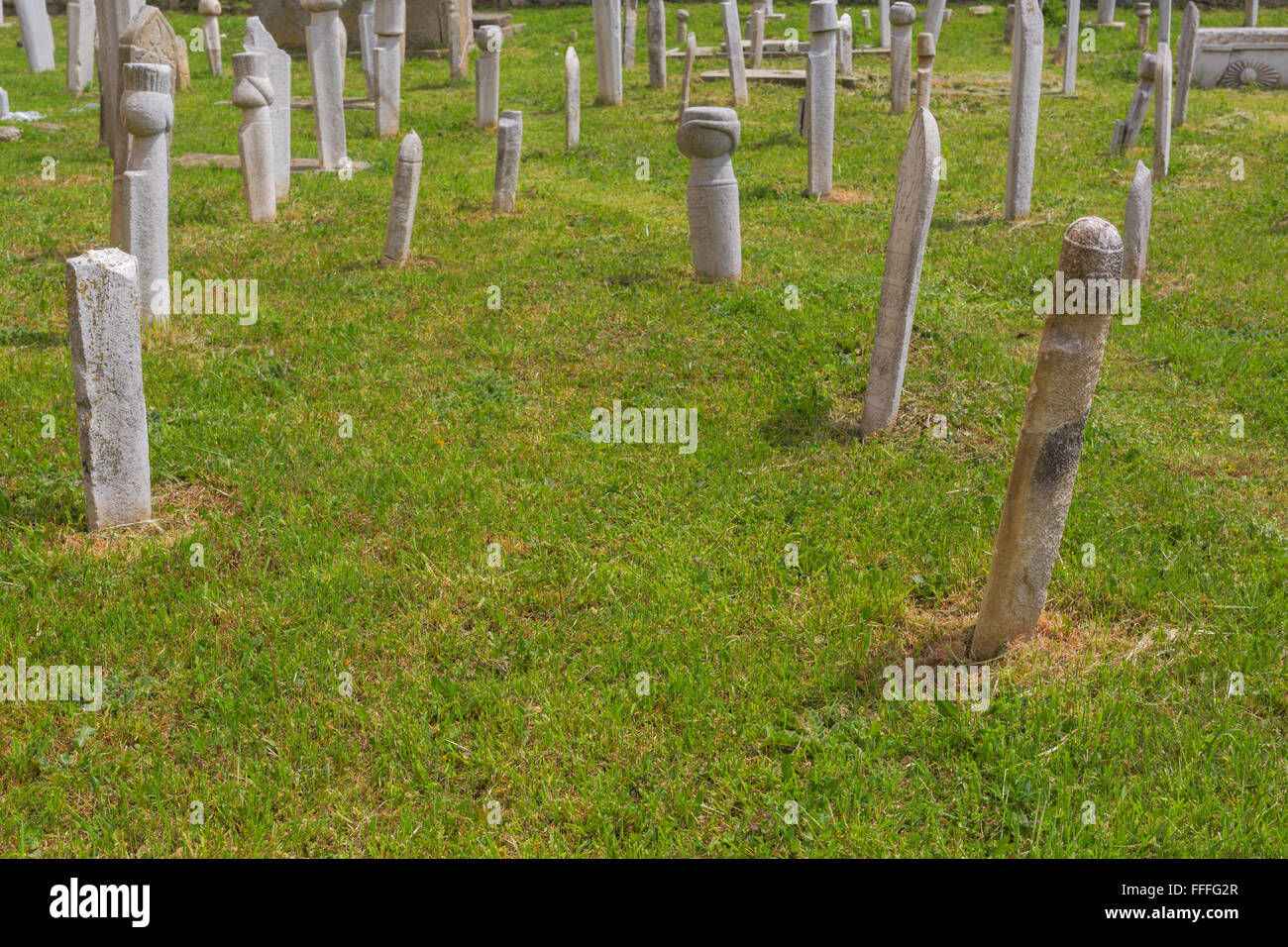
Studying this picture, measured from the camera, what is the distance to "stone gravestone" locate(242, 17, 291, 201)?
12250 mm

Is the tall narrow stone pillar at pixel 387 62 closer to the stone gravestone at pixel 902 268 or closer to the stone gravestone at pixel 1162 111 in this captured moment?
the stone gravestone at pixel 1162 111

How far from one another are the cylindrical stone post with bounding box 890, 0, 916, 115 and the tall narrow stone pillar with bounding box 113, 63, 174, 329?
33.1ft

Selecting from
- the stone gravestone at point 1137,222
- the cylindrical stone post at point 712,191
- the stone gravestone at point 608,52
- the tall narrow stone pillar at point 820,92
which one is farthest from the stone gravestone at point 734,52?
the stone gravestone at point 1137,222

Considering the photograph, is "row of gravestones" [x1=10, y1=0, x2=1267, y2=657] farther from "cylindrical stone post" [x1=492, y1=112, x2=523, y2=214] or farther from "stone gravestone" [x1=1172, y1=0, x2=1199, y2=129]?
"stone gravestone" [x1=1172, y1=0, x2=1199, y2=129]

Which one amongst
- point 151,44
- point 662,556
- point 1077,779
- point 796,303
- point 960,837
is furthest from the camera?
point 151,44

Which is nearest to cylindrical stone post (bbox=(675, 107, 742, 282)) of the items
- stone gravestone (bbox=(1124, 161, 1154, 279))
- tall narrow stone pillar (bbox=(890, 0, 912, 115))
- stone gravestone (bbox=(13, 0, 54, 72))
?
stone gravestone (bbox=(1124, 161, 1154, 279))

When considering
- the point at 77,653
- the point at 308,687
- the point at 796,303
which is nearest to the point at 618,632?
the point at 308,687

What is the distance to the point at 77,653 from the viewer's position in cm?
458

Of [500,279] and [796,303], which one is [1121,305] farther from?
[500,279]

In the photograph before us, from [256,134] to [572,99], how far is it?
544 centimetres

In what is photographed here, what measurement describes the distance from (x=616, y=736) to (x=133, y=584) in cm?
248

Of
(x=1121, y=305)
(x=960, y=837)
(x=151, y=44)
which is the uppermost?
(x=151, y=44)

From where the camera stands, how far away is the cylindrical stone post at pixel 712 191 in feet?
29.7

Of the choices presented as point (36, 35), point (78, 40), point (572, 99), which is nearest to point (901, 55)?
point (572, 99)
